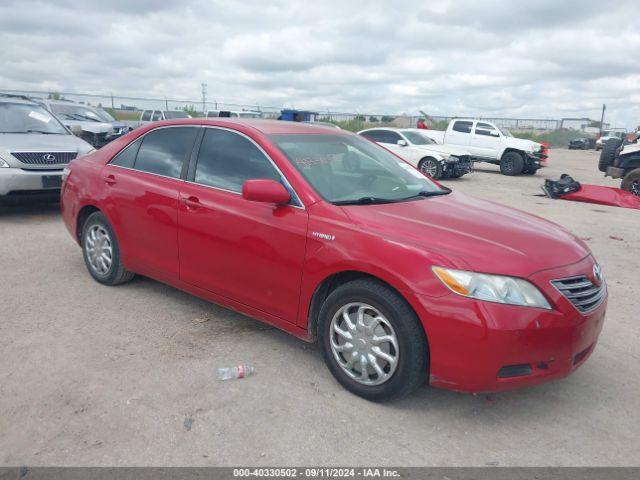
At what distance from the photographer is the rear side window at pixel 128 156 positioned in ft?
15.8

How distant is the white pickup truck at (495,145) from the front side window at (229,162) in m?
15.6

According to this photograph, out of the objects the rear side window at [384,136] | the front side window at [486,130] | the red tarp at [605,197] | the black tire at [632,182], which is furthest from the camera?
the front side window at [486,130]

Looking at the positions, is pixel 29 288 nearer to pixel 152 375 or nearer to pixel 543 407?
pixel 152 375

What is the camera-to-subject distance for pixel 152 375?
11.4ft

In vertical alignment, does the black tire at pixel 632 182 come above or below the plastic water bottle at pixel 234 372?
above

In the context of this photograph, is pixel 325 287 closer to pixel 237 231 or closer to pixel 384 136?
pixel 237 231

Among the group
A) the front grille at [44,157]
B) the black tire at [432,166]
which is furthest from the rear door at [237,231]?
the black tire at [432,166]

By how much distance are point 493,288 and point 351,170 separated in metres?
1.60

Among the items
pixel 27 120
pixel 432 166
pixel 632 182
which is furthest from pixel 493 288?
pixel 432 166

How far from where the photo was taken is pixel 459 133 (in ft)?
65.3

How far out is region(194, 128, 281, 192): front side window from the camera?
3842mm

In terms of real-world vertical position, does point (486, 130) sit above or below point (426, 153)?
above

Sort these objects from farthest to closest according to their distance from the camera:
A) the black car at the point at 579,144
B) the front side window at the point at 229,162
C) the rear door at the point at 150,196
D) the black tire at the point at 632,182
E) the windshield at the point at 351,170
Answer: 1. the black car at the point at 579,144
2. the black tire at the point at 632,182
3. the rear door at the point at 150,196
4. the front side window at the point at 229,162
5. the windshield at the point at 351,170

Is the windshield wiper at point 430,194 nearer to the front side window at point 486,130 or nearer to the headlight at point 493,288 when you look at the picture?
the headlight at point 493,288
